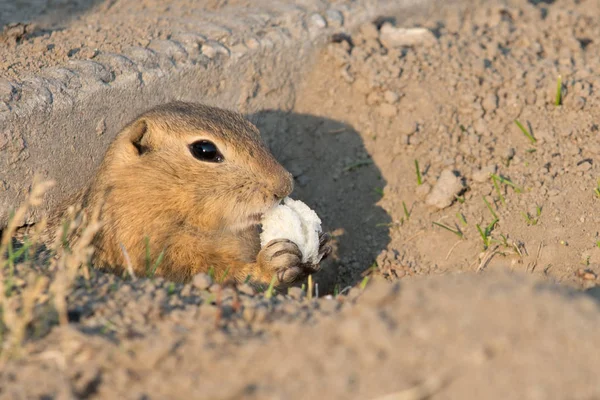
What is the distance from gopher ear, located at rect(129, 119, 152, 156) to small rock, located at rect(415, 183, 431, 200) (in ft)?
6.85

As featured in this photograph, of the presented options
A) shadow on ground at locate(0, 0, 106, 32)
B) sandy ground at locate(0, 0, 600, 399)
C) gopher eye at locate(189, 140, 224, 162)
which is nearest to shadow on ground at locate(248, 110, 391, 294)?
sandy ground at locate(0, 0, 600, 399)

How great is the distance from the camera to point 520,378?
92.4 inches

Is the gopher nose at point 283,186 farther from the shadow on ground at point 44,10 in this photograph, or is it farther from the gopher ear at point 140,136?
the shadow on ground at point 44,10

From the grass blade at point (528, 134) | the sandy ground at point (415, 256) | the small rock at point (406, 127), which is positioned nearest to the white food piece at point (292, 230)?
the sandy ground at point (415, 256)

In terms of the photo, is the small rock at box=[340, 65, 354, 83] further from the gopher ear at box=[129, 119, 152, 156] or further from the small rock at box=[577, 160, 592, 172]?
the gopher ear at box=[129, 119, 152, 156]

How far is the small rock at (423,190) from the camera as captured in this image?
570 cm

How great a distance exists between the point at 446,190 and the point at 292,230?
1.37 meters

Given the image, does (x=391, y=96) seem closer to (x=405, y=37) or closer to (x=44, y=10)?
(x=405, y=37)

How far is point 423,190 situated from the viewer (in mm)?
5699

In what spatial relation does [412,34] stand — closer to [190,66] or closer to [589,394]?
[190,66]

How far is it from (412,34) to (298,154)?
4.61 ft

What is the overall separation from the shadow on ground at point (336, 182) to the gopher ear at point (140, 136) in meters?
1.49

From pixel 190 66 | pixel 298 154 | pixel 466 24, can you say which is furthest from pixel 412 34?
pixel 190 66

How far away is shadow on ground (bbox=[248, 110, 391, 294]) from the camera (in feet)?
19.0
